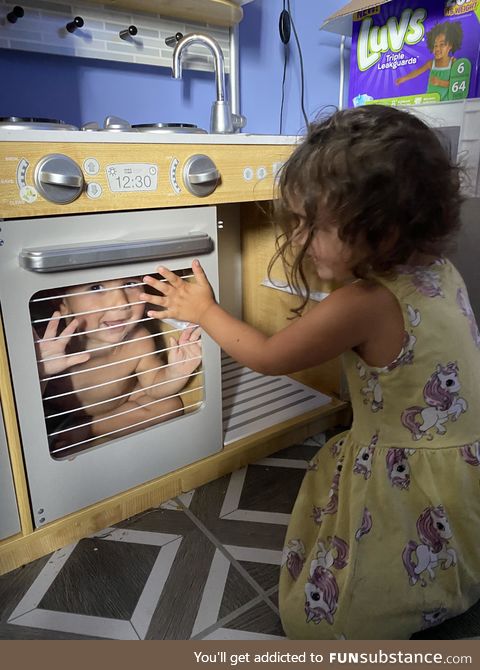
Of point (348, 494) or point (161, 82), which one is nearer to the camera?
point (348, 494)

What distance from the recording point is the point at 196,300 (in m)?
0.81

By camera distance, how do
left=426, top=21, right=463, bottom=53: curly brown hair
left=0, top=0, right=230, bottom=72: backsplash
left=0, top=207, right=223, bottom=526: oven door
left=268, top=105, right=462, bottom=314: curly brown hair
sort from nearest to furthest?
1. left=268, top=105, right=462, bottom=314: curly brown hair
2. left=0, top=207, right=223, bottom=526: oven door
3. left=0, top=0, right=230, bottom=72: backsplash
4. left=426, top=21, right=463, bottom=53: curly brown hair

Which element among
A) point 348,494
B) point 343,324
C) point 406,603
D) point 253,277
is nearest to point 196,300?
point 343,324

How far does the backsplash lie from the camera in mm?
1020

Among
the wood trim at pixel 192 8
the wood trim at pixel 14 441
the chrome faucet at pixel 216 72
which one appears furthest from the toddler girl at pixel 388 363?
the wood trim at pixel 192 8

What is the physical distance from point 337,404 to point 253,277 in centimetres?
47

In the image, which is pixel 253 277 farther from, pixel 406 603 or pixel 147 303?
pixel 406 603

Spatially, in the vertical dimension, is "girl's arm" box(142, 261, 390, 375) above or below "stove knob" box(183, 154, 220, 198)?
below

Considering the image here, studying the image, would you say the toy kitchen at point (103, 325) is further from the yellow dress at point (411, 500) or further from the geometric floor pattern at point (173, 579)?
the yellow dress at point (411, 500)

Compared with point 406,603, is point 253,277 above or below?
above

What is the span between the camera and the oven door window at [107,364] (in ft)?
2.52

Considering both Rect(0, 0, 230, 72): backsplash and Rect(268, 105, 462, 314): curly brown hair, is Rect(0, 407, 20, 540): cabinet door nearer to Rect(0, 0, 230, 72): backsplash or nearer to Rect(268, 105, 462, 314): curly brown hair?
Rect(268, 105, 462, 314): curly brown hair

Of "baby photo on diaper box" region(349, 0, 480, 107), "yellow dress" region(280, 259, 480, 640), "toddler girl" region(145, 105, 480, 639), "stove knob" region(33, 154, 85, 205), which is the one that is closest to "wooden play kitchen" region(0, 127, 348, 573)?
"stove knob" region(33, 154, 85, 205)

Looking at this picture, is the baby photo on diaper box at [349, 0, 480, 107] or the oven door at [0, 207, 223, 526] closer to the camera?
the oven door at [0, 207, 223, 526]
